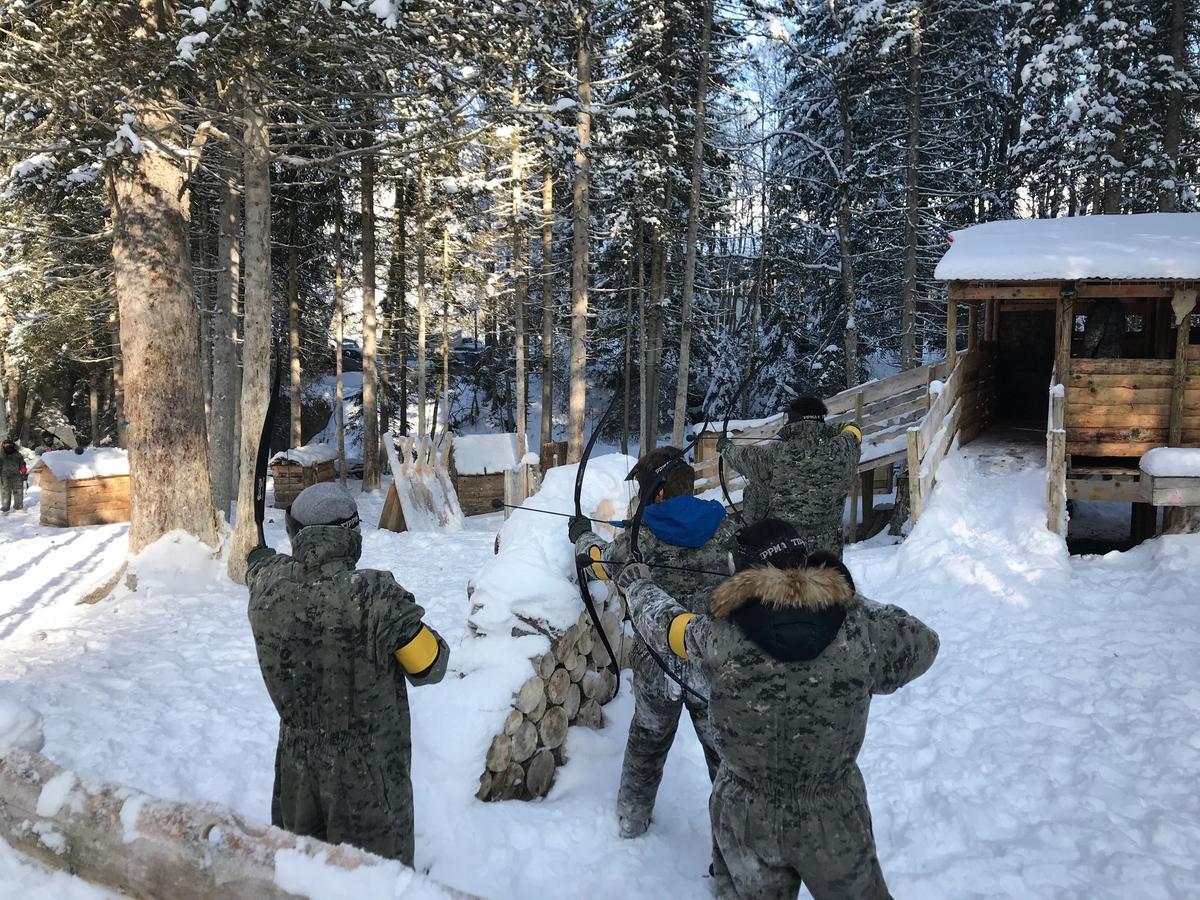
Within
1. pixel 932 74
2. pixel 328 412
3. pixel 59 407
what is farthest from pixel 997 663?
pixel 59 407

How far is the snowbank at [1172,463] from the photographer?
738 cm

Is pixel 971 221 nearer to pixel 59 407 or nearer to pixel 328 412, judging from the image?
pixel 328 412

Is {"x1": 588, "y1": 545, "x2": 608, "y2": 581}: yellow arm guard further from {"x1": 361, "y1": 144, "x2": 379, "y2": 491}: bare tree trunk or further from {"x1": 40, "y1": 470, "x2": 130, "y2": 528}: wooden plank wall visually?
{"x1": 361, "y1": 144, "x2": 379, "y2": 491}: bare tree trunk

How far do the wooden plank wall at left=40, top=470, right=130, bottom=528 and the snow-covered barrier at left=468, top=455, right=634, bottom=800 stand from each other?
38.6ft

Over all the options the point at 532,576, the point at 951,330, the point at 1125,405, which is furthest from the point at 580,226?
the point at 532,576

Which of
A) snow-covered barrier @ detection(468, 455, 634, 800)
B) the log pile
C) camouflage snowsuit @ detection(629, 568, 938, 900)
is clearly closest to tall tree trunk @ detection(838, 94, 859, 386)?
the log pile

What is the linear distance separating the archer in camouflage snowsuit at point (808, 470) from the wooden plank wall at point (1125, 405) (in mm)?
4813

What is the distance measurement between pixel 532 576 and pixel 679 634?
7.10 ft

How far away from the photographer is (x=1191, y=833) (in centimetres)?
373

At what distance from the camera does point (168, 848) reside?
7.45 ft

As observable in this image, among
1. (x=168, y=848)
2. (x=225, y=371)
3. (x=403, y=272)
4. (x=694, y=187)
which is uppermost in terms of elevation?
(x=694, y=187)

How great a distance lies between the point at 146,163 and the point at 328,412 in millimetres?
22946

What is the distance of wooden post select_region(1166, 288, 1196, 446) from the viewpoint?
829 centimetres

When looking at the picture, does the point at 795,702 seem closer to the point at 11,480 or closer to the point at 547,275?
the point at 547,275
